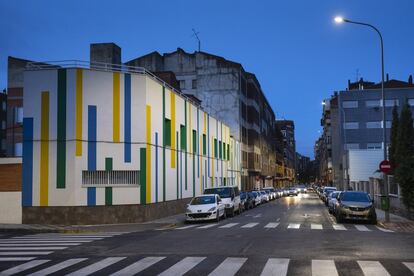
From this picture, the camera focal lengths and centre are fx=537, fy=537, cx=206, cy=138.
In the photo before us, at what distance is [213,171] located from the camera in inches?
1903

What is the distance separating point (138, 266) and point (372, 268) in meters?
4.98

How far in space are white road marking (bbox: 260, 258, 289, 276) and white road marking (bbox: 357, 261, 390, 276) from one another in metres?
1.58

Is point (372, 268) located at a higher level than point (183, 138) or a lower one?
lower

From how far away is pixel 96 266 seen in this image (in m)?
12.0

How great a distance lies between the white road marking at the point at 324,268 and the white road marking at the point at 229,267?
62.0 inches

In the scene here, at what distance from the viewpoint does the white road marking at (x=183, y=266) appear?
1078 cm

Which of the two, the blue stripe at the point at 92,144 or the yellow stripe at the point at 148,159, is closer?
the blue stripe at the point at 92,144

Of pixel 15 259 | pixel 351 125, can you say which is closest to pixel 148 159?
pixel 15 259

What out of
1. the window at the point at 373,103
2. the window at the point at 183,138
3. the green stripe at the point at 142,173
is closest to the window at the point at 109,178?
the green stripe at the point at 142,173

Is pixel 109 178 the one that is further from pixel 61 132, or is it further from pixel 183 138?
pixel 183 138

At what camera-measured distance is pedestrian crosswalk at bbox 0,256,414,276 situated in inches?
426

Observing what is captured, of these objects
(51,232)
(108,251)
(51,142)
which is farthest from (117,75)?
(108,251)

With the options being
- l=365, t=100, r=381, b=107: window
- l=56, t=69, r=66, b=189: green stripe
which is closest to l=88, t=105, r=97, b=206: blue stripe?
l=56, t=69, r=66, b=189: green stripe

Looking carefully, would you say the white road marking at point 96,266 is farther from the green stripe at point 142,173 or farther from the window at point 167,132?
the window at point 167,132
